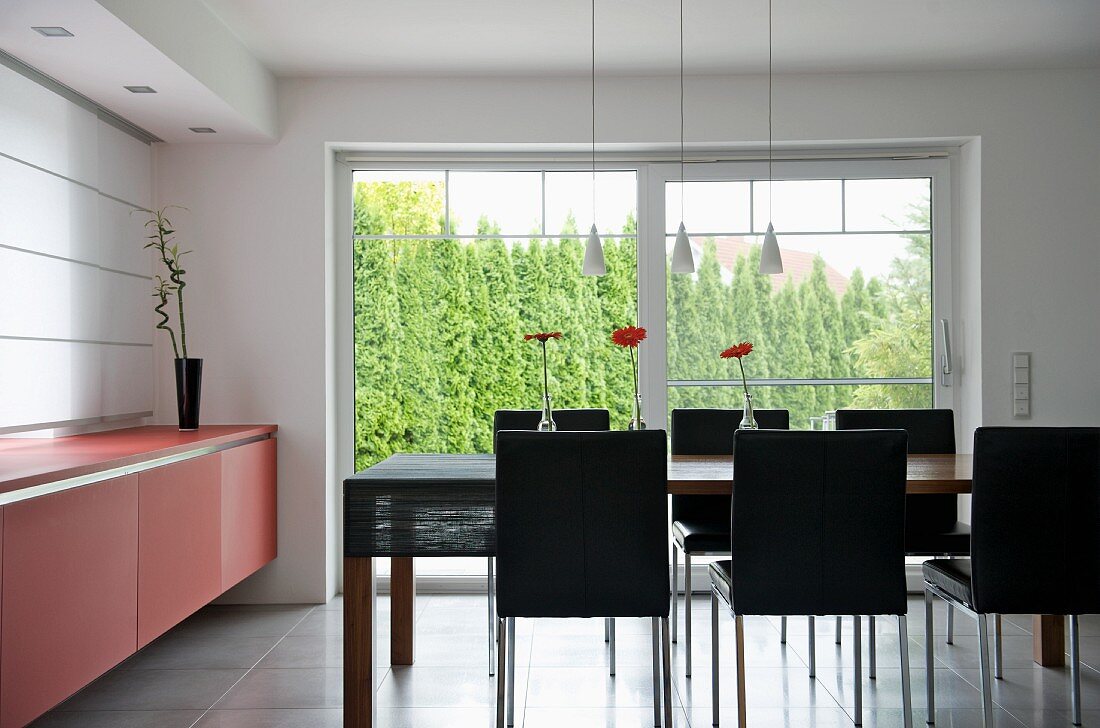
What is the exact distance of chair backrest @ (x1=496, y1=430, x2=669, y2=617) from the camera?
253 centimetres

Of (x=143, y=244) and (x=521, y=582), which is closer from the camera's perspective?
(x=521, y=582)

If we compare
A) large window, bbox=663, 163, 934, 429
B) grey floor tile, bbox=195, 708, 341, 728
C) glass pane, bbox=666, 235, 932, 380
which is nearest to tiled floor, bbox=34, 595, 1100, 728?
grey floor tile, bbox=195, 708, 341, 728

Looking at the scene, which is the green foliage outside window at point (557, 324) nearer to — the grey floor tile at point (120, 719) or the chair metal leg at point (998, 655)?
the chair metal leg at point (998, 655)

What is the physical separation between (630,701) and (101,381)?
2.64m

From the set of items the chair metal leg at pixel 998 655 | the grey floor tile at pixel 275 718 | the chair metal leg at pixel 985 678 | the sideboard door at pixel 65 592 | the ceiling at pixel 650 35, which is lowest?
the grey floor tile at pixel 275 718

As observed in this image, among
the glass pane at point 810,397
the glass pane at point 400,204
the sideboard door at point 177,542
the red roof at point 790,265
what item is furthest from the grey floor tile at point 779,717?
the glass pane at point 400,204

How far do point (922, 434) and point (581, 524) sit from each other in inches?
75.7

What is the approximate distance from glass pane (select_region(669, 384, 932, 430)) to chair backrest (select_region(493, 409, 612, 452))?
0.97 m

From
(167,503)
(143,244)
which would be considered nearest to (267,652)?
(167,503)

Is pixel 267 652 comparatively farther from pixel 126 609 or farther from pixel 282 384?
pixel 282 384

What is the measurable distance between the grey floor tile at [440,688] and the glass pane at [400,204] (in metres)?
2.36

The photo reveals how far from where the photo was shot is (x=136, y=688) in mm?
3318

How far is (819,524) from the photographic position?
8.44 feet

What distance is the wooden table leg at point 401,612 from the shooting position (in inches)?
140
